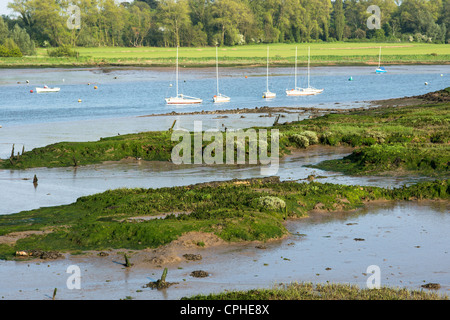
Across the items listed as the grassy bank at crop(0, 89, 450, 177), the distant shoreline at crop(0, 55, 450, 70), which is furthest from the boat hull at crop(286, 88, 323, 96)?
the distant shoreline at crop(0, 55, 450, 70)

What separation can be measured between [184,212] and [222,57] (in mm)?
151083

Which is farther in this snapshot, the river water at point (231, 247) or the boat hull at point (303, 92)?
the boat hull at point (303, 92)

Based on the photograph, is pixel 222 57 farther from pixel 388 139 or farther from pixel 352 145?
pixel 388 139

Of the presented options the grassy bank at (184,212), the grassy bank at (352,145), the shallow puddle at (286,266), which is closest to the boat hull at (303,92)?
the grassy bank at (352,145)

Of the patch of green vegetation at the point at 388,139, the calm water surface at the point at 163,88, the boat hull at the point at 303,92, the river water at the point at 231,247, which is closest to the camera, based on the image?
the river water at the point at 231,247

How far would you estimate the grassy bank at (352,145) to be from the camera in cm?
3928

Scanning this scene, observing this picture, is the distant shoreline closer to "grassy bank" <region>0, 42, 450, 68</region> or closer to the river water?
"grassy bank" <region>0, 42, 450, 68</region>

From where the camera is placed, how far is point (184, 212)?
28.7 meters

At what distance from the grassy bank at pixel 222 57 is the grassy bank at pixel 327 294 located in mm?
150667

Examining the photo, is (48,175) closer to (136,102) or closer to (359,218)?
(359,218)

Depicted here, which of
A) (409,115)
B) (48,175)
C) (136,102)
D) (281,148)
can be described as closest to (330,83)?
(136,102)

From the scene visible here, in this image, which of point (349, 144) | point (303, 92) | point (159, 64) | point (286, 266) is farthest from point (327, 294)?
point (159, 64)

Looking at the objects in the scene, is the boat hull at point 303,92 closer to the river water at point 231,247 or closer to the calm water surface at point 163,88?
the calm water surface at point 163,88

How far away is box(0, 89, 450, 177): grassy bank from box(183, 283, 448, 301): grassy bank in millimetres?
20243
